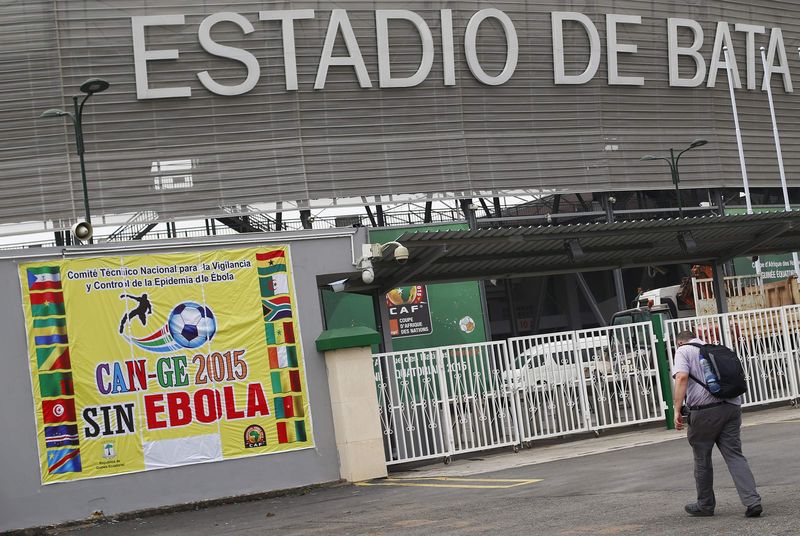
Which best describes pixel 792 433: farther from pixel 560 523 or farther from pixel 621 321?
→ pixel 621 321

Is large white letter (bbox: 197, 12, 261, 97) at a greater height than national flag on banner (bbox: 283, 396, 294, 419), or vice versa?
large white letter (bbox: 197, 12, 261, 97)

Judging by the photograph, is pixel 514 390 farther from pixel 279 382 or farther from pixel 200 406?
pixel 200 406

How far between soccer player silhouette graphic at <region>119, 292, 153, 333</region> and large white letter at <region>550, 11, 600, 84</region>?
22.9 m

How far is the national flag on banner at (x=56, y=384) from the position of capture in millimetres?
13609

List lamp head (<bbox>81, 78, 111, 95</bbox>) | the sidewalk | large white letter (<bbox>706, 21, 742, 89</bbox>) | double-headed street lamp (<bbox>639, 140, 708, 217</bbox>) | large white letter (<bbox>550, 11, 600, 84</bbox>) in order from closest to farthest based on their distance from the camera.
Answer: the sidewalk → lamp head (<bbox>81, 78, 111, 95</bbox>) → large white letter (<bbox>550, 11, 600, 84</bbox>) → double-headed street lamp (<bbox>639, 140, 708, 217</bbox>) → large white letter (<bbox>706, 21, 742, 89</bbox>)

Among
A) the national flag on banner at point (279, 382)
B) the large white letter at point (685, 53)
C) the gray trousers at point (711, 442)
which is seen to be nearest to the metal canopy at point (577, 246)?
the national flag on banner at point (279, 382)

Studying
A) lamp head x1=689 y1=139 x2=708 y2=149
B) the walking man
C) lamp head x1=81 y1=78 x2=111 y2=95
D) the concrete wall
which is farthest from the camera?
lamp head x1=689 y1=139 x2=708 y2=149

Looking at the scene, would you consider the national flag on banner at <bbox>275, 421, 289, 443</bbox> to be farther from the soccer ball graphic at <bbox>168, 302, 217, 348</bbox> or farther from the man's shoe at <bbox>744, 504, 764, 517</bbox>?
the man's shoe at <bbox>744, 504, 764, 517</bbox>

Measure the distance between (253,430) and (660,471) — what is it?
5.77 m

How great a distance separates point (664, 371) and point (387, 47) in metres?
17.2

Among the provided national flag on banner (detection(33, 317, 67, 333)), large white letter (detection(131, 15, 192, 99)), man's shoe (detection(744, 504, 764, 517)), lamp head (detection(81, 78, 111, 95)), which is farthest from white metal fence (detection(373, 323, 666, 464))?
large white letter (detection(131, 15, 192, 99))

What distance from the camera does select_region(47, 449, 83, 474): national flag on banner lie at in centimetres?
1348

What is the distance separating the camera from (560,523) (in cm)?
895

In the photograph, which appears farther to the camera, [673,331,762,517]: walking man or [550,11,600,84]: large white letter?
[550,11,600,84]: large white letter
